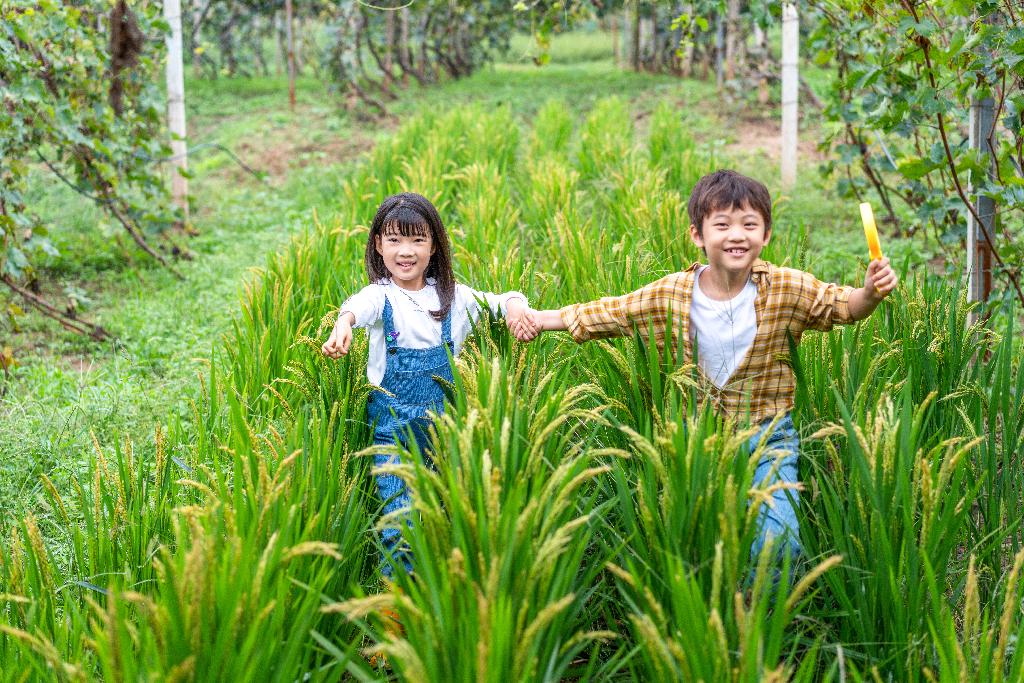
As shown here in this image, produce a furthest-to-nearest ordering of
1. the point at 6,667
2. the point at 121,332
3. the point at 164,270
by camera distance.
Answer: the point at 164,270 → the point at 121,332 → the point at 6,667

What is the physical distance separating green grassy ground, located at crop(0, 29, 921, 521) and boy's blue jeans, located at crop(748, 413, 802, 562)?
132cm

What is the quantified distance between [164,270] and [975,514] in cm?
476

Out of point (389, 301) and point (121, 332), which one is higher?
point (389, 301)

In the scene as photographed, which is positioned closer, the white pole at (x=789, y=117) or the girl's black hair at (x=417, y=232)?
the girl's black hair at (x=417, y=232)

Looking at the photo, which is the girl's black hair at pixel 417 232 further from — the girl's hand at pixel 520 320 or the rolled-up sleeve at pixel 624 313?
the rolled-up sleeve at pixel 624 313

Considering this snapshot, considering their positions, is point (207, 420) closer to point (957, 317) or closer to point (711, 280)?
point (711, 280)

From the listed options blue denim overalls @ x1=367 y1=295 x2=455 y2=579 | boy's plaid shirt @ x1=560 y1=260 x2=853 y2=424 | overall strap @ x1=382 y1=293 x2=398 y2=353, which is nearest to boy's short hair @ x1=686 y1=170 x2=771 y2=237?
boy's plaid shirt @ x1=560 y1=260 x2=853 y2=424

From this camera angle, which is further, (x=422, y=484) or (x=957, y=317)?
(x=957, y=317)

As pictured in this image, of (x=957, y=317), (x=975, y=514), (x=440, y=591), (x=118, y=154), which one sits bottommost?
(x=975, y=514)

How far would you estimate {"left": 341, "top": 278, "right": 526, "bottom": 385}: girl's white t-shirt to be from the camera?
2.77 metres

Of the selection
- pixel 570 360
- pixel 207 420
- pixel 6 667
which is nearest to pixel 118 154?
pixel 207 420

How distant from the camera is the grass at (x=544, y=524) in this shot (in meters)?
1.49

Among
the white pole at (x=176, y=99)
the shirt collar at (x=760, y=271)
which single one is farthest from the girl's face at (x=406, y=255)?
the white pole at (x=176, y=99)

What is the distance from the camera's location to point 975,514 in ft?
8.70
